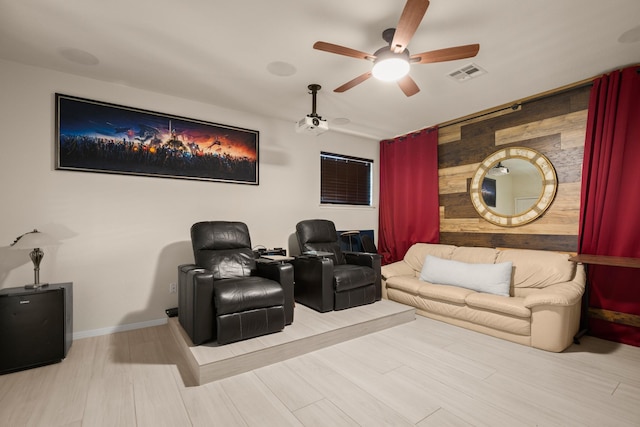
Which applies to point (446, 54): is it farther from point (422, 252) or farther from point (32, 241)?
point (32, 241)

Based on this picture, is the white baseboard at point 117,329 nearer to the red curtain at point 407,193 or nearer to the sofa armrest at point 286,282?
the sofa armrest at point 286,282

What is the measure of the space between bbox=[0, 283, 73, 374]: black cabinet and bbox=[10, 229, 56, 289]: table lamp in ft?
0.50

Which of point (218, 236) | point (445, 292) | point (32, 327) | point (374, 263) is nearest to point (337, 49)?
point (218, 236)

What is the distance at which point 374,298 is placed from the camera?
11.9ft

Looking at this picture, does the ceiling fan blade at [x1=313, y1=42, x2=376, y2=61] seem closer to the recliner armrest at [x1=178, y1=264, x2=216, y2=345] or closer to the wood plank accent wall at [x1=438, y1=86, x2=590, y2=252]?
the recliner armrest at [x1=178, y1=264, x2=216, y2=345]

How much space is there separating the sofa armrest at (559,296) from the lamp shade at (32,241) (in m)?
4.26

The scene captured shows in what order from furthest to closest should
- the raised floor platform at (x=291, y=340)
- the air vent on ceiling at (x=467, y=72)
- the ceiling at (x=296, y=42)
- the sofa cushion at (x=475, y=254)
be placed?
1. the sofa cushion at (x=475, y=254)
2. the air vent on ceiling at (x=467, y=72)
3. the raised floor platform at (x=291, y=340)
4. the ceiling at (x=296, y=42)

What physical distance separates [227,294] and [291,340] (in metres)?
0.67

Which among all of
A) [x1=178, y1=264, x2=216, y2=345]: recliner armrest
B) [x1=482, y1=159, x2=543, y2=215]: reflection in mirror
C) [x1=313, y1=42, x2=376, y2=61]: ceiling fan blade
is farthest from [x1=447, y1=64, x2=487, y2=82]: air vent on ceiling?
[x1=178, y1=264, x2=216, y2=345]: recliner armrest

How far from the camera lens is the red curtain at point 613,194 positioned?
2750 mm

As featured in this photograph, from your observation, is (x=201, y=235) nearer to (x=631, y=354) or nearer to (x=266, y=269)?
(x=266, y=269)

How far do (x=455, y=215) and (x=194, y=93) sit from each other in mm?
3818

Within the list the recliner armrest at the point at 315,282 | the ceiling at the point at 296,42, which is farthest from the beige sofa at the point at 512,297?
the ceiling at the point at 296,42

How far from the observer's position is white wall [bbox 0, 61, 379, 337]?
8.85 feet
